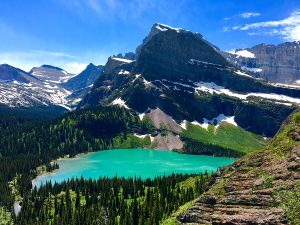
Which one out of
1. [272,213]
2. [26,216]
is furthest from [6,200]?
[272,213]

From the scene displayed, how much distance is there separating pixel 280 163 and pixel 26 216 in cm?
10548

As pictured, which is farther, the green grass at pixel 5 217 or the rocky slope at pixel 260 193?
the green grass at pixel 5 217

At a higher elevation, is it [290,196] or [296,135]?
[296,135]

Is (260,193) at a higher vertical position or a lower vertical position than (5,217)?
higher

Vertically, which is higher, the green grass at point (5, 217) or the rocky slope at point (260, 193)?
the rocky slope at point (260, 193)

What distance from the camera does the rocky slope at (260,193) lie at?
53.8m

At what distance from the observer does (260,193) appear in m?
57.7

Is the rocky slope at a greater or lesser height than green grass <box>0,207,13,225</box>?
greater

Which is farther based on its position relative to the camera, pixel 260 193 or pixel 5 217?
pixel 5 217

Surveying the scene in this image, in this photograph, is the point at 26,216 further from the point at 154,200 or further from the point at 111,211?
the point at 154,200

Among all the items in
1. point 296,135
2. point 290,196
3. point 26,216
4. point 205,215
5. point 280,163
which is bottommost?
point 26,216

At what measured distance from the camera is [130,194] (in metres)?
160

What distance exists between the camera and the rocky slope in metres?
53.8

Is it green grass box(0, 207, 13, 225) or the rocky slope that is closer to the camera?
the rocky slope
